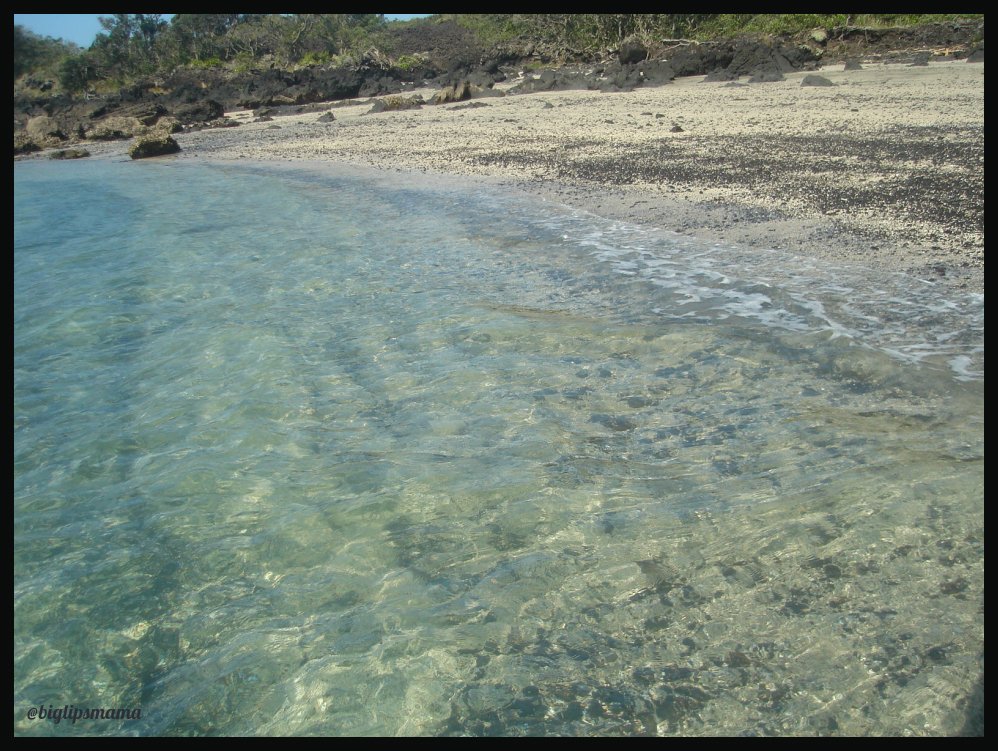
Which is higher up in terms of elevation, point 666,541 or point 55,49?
point 55,49

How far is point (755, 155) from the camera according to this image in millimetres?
10203

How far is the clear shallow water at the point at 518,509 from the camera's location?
91.4 inches

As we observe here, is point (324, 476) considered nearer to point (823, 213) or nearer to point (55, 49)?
point (823, 213)

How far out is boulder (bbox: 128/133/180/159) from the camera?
20453 mm

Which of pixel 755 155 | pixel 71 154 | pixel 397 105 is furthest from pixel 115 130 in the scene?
pixel 755 155

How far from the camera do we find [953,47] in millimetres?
20453

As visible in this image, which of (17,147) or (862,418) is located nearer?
(862,418)

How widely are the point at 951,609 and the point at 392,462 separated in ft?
8.11

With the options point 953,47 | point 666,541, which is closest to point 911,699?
point 666,541

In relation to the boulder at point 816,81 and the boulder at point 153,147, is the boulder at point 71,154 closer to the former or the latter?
the boulder at point 153,147

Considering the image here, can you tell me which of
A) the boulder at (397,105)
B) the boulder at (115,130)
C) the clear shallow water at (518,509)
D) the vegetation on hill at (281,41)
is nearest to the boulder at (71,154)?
the boulder at (115,130)

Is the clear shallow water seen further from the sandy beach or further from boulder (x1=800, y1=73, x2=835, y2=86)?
boulder (x1=800, y1=73, x2=835, y2=86)
